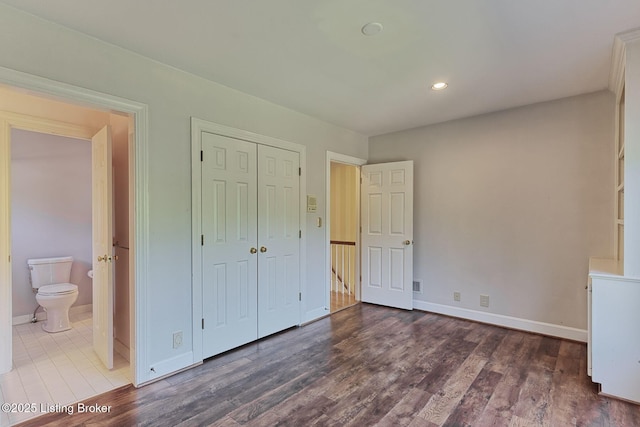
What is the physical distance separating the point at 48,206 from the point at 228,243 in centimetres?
286

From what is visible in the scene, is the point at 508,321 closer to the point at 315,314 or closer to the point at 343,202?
the point at 315,314

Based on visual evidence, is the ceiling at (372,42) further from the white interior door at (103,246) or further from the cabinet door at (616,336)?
the cabinet door at (616,336)

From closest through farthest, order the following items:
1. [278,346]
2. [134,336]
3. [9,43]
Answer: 1. [9,43]
2. [134,336]
3. [278,346]

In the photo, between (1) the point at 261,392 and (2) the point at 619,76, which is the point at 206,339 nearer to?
(1) the point at 261,392

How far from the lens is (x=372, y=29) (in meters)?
1.97

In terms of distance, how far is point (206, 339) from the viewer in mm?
2756

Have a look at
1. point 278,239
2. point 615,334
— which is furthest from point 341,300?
point 615,334

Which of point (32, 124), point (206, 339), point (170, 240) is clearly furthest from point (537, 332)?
point (32, 124)

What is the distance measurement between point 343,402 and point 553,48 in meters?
2.94

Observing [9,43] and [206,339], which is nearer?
[9,43]

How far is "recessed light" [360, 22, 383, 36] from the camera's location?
1924 millimetres

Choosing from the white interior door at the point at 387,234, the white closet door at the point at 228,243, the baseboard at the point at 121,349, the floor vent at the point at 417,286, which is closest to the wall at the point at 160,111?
the white closet door at the point at 228,243

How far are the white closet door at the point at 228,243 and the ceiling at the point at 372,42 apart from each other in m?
0.69

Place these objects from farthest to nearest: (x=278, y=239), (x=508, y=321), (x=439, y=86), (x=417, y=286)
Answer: (x=417, y=286) → (x=508, y=321) → (x=278, y=239) → (x=439, y=86)
